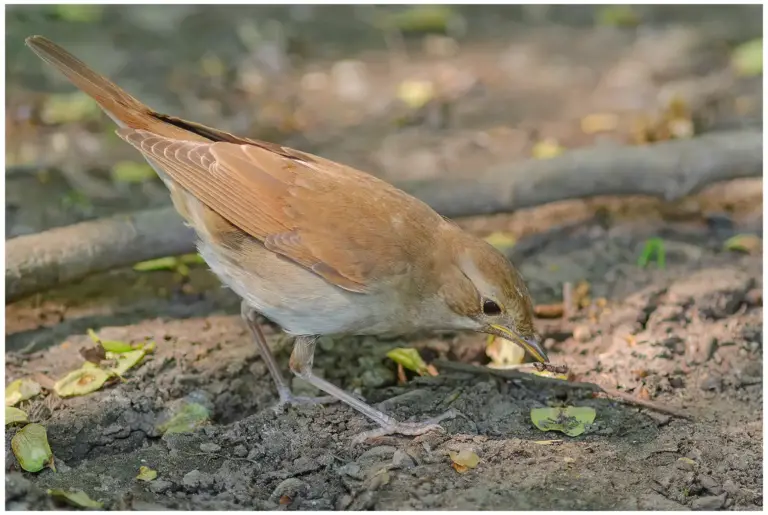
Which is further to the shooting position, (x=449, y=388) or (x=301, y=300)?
(x=449, y=388)

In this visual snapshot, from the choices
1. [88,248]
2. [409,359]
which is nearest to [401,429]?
[409,359]

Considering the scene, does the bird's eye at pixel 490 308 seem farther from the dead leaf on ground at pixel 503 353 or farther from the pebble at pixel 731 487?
the pebble at pixel 731 487

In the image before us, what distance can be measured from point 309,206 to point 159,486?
5.55ft

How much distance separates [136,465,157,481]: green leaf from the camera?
4.53m

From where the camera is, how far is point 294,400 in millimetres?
5285

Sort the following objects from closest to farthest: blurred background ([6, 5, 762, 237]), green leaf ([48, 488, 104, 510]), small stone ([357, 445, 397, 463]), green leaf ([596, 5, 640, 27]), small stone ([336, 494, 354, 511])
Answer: green leaf ([48, 488, 104, 510])
small stone ([336, 494, 354, 511])
small stone ([357, 445, 397, 463])
blurred background ([6, 5, 762, 237])
green leaf ([596, 5, 640, 27])

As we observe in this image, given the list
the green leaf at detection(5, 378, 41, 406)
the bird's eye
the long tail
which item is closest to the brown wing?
the long tail

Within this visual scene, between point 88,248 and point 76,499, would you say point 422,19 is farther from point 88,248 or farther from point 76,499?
point 76,499

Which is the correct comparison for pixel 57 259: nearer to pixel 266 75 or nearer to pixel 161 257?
pixel 161 257

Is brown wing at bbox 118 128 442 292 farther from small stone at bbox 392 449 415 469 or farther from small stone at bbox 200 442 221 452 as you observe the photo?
small stone at bbox 200 442 221 452

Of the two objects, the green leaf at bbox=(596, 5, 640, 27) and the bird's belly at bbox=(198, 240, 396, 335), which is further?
the green leaf at bbox=(596, 5, 640, 27)

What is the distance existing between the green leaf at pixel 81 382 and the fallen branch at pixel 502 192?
Answer: 2.64 ft

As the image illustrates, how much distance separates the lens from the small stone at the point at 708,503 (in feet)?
14.6

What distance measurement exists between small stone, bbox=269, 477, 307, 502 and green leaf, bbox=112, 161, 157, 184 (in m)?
3.80
